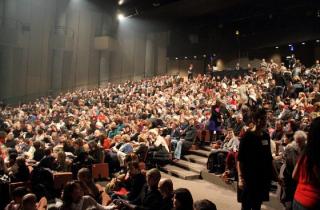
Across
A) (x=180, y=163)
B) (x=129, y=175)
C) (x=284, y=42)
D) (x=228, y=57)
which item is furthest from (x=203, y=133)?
(x=228, y=57)

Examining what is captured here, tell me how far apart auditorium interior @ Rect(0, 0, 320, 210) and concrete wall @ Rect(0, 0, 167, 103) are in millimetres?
70

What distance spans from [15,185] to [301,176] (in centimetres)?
516

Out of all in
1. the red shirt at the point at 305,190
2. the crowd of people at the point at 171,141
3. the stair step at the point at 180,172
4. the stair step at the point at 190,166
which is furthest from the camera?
the stair step at the point at 190,166

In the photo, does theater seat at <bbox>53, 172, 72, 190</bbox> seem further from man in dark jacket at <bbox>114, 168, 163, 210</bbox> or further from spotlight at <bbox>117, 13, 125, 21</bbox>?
spotlight at <bbox>117, 13, 125, 21</bbox>

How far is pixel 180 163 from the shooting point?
32.0 ft

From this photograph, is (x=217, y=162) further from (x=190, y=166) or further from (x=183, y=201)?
(x=183, y=201)

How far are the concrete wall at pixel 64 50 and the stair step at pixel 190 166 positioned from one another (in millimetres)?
16637

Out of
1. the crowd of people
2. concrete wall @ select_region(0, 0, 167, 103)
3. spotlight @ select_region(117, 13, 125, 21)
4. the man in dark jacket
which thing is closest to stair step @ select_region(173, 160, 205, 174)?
the crowd of people

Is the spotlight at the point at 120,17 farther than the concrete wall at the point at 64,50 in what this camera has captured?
Yes

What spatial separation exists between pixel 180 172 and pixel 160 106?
254 inches

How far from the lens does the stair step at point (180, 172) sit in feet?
28.4

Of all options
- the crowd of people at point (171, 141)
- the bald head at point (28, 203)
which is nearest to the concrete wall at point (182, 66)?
the crowd of people at point (171, 141)

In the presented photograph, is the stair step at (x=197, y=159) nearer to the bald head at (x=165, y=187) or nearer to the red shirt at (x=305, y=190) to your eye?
the bald head at (x=165, y=187)

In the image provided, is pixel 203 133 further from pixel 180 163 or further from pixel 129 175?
pixel 129 175
